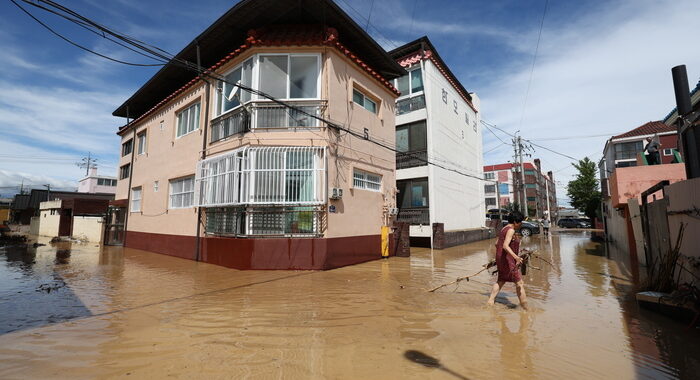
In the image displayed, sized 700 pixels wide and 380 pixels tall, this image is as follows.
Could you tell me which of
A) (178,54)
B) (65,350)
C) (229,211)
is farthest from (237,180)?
(178,54)

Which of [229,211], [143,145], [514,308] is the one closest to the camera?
[514,308]

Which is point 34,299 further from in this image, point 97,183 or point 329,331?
point 97,183

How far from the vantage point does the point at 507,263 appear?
556 centimetres

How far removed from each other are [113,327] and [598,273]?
1193cm

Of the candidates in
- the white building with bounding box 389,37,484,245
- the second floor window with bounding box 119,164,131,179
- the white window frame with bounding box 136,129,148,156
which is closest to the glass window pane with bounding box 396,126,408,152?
the white building with bounding box 389,37,484,245

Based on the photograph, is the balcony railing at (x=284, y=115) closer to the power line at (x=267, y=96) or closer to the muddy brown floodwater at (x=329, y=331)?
the power line at (x=267, y=96)

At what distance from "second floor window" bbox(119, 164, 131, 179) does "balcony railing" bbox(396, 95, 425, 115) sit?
17.1 metres

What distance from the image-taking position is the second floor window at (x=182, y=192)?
12.6m

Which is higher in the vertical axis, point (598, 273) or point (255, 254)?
point (255, 254)

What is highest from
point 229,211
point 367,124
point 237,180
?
point 367,124

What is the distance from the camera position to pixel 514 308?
5516mm

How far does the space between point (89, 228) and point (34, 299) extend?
64.0 feet

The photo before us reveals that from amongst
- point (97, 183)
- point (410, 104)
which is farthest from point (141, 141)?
point (97, 183)

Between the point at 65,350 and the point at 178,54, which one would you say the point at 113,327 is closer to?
the point at 65,350
